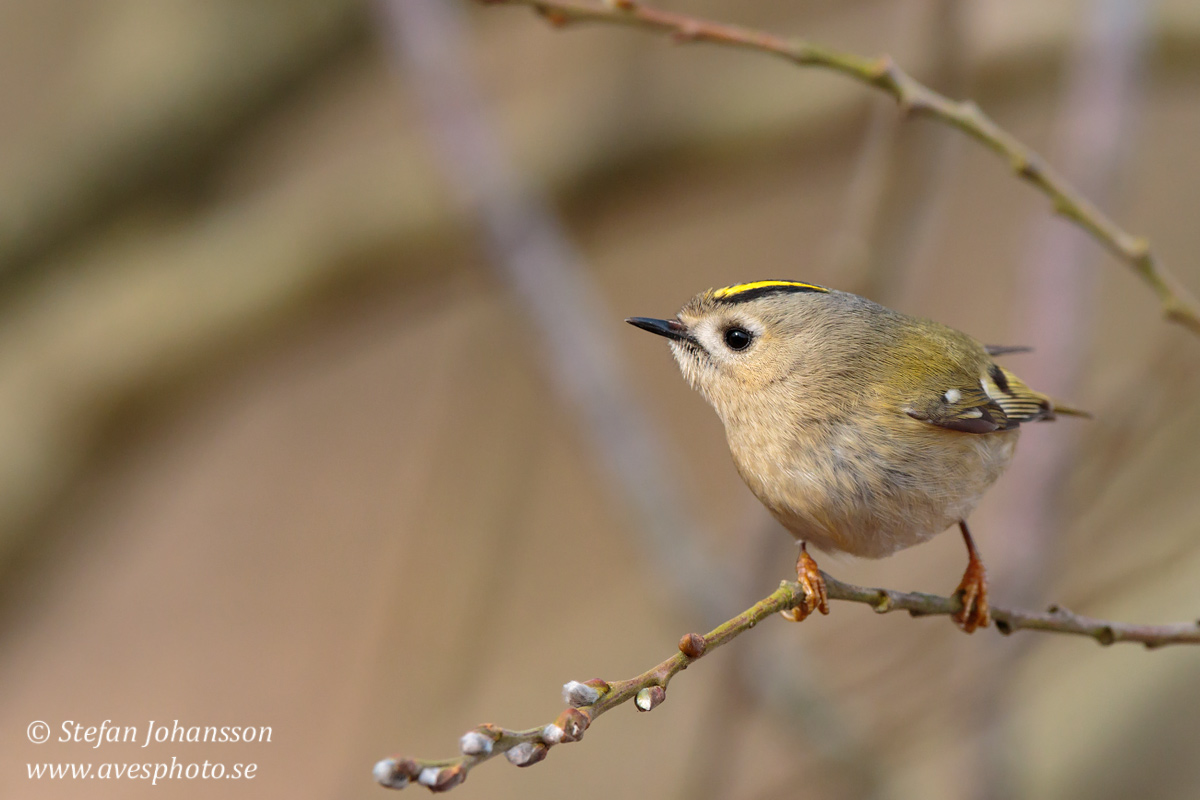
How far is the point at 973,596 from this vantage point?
122cm

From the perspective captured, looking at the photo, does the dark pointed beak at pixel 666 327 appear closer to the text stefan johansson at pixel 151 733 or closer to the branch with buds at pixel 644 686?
the branch with buds at pixel 644 686

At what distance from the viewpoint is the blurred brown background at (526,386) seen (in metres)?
1.77

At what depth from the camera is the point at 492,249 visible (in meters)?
2.01

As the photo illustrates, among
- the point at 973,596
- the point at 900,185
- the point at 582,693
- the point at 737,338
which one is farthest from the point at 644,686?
the point at 900,185

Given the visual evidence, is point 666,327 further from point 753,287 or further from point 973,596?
point 973,596

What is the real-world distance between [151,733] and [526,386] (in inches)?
51.5

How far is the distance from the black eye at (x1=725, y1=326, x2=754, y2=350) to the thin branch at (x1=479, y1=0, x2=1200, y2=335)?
31 cm

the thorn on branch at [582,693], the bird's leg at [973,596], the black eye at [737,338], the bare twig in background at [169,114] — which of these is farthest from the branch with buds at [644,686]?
the bare twig in background at [169,114]

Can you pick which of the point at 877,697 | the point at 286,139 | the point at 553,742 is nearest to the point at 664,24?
the point at 553,742

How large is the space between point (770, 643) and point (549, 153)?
158cm

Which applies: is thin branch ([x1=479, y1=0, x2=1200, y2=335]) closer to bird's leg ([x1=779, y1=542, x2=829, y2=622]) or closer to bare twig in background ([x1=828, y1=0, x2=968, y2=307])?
bird's leg ([x1=779, y1=542, x2=829, y2=622])

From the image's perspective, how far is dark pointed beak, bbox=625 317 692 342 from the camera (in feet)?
3.39

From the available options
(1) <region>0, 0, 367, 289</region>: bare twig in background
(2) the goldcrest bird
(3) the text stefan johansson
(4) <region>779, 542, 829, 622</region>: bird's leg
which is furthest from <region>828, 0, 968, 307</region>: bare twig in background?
(1) <region>0, 0, 367, 289</region>: bare twig in background

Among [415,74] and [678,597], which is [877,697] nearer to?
[678,597]
